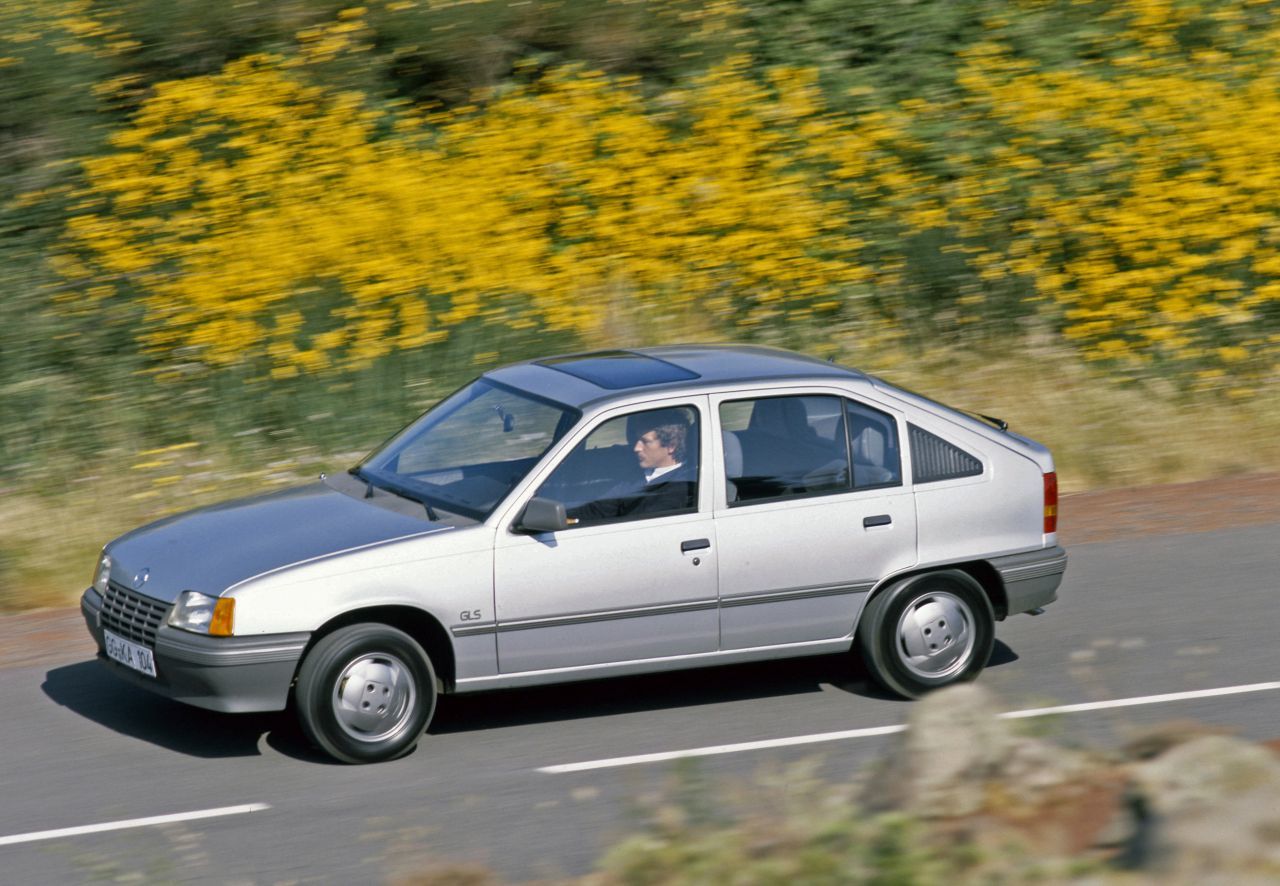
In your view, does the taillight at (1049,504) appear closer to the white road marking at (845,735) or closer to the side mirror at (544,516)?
the white road marking at (845,735)

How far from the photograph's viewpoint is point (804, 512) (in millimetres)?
7887

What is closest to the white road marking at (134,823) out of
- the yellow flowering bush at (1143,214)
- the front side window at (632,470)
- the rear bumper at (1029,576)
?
the front side window at (632,470)

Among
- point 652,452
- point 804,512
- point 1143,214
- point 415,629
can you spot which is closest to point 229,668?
point 415,629

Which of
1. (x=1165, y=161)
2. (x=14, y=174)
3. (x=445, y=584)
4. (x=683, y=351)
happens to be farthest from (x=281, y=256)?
(x=1165, y=161)

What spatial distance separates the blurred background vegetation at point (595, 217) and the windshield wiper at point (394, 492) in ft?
13.1

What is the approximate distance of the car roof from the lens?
26.1ft

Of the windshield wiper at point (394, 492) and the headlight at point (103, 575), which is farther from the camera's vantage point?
the headlight at point (103, 575)

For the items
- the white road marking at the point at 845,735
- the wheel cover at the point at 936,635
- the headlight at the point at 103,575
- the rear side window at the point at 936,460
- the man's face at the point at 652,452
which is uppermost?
the man's face at the point at 652,452

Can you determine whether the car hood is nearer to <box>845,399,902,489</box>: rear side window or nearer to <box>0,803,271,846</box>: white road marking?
<box>0,803,271,846</box>: white road marking

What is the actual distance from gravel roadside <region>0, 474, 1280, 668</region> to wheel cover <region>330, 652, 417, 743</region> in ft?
9.60

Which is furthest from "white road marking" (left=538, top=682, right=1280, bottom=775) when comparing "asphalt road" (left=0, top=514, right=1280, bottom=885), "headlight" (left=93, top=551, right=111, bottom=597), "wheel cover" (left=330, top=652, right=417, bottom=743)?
"headlight" (left=93, top=551, right=111, bottom=597)

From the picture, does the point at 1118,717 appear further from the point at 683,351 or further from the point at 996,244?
the point at 996,244

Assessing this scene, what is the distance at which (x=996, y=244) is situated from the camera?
16016mm

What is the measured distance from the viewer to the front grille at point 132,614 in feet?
23.6
